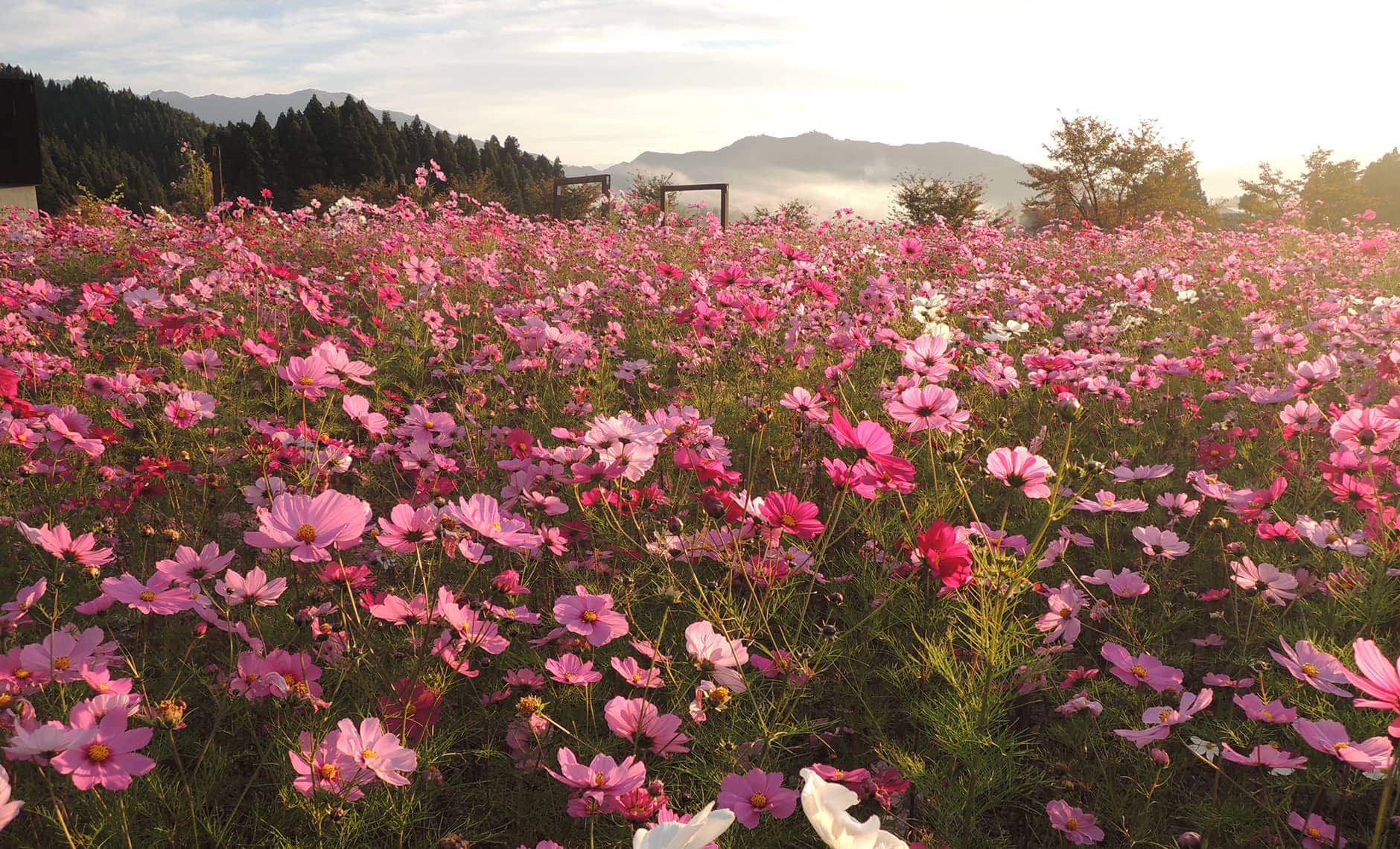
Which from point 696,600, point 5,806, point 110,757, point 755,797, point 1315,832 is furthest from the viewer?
point 696,600

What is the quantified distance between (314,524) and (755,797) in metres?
0.74

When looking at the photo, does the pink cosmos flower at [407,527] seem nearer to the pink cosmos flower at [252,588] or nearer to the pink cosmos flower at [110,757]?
the pink cosmos flower at [252,588]

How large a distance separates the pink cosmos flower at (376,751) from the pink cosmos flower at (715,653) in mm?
441

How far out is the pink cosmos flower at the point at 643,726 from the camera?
121 cm

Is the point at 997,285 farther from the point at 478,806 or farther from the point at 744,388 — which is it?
the point at 478,806

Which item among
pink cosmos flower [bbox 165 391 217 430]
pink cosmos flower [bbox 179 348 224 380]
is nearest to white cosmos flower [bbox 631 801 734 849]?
pink cosmos flower [bbox 165 391 217 430]

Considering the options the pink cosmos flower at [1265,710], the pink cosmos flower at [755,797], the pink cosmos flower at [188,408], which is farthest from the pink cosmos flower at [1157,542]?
the pink cosmos flower at [188,408]

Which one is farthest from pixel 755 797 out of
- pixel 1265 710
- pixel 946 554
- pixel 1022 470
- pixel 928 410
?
pixel 1265 710

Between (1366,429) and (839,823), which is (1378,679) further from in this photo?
(1366,429)

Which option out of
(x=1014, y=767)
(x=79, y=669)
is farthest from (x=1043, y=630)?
(x=79, y=669)

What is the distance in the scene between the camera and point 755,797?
112 centimetres

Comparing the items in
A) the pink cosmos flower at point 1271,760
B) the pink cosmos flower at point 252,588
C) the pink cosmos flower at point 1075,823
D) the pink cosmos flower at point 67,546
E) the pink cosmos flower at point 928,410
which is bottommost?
the pink cosmos flower at point 1075,823

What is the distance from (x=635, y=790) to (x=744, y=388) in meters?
2.22

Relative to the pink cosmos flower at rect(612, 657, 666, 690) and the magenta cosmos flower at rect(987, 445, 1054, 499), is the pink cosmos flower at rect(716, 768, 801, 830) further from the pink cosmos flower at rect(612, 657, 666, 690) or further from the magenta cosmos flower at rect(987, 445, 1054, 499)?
the magenta cosmos flower at rect(987, 445, 1054, 499)
